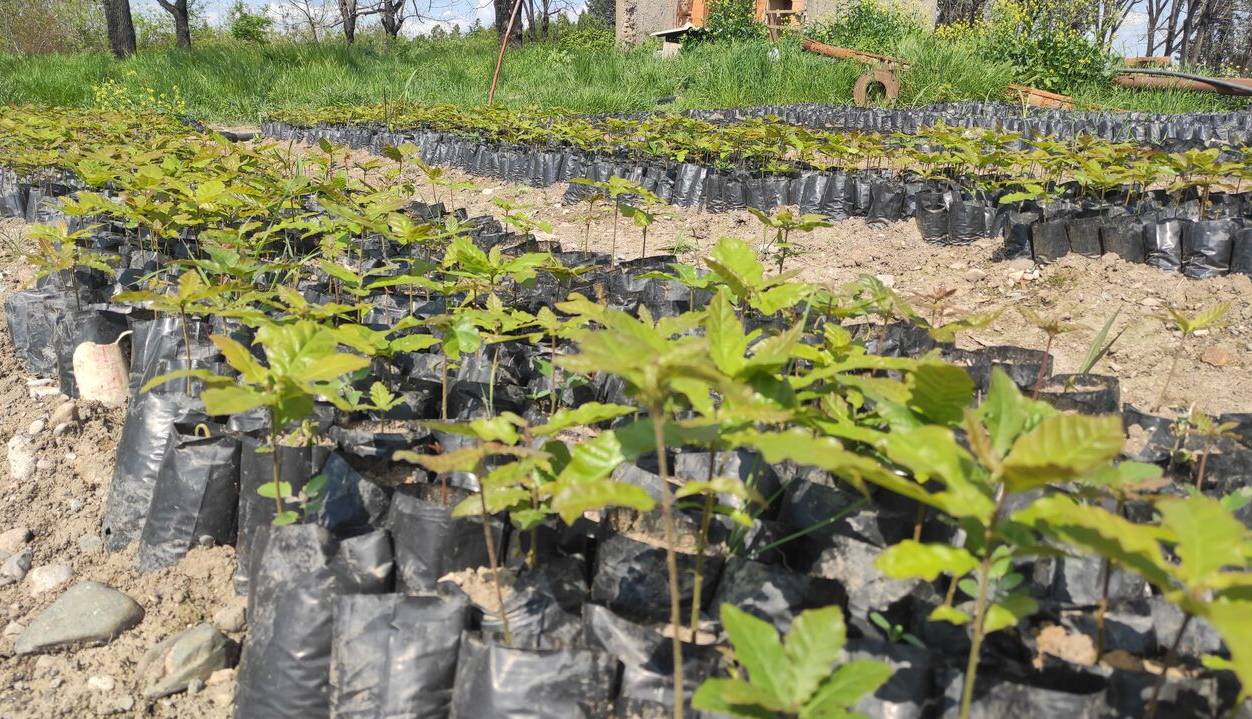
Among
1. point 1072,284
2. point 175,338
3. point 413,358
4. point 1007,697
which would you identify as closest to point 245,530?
point 413,358

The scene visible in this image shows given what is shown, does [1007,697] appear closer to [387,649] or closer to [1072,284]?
[387,649]

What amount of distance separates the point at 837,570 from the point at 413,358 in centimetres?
164

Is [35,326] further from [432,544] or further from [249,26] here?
[249,26]

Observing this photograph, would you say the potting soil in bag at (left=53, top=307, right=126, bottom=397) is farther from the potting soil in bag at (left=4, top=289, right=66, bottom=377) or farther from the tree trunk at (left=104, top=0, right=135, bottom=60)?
the tree trunk at (left=104, top=0, right=135, bottom=60)

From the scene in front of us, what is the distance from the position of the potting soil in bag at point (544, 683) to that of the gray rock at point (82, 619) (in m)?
1.05

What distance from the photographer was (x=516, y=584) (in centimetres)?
153

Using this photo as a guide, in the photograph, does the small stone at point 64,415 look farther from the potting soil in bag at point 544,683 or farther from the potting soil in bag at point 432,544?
the potting soil in bag at point 544,683

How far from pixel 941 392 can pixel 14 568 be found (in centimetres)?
223

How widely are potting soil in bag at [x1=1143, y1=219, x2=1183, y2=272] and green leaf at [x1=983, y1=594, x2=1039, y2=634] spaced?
140 inches

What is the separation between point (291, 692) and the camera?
5.09 ft

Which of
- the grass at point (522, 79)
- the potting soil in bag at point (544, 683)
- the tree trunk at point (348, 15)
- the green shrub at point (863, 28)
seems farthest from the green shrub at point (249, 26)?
the potting soil in bag at point (544, 683)

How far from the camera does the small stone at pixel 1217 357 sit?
10.2 feet

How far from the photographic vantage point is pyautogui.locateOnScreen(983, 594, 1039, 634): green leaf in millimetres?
985

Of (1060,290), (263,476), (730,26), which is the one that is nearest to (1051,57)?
(730,26)
